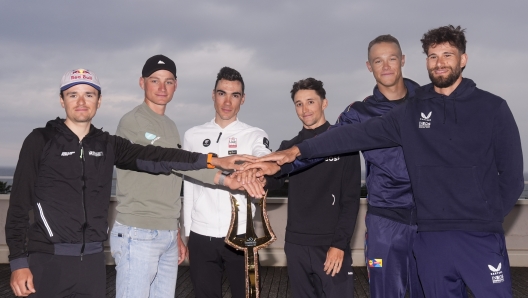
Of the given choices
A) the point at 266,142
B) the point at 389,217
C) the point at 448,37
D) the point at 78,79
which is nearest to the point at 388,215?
the point at 389,217

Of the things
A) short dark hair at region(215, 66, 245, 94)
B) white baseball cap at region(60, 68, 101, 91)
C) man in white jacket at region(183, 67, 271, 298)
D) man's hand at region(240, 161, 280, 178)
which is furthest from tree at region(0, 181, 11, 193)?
man's hand at region(240, 161, 280, 178)

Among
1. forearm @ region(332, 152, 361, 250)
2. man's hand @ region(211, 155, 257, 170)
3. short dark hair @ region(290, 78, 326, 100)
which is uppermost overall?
short dark hair @ region(290, 78, 326, 100)

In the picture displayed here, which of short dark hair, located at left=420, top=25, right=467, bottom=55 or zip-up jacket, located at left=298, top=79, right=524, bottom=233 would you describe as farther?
short dark hair, located at left=420, top=25, right=467, bottom=55

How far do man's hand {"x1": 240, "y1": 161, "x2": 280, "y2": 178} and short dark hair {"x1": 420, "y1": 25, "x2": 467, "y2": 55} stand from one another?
121 cm

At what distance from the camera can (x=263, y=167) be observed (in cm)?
348

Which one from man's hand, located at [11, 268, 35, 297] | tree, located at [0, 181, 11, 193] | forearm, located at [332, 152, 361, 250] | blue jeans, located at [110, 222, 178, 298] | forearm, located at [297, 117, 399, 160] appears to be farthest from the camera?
tree, located at [0, 181, 11, 193]

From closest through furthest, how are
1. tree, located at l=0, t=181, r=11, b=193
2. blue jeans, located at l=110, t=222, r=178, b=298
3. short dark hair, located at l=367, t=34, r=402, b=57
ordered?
blue jeans, located at l=110, t=222, r=178, b=298
short dark hair, located at l=367, t=34, r=402, b=57
tree, located at l=0, t=181, r=11, b=193

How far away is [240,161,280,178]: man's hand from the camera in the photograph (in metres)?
3.48

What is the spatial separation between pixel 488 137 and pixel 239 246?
1.58 meters

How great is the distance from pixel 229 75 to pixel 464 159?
Result: 72.3 inches

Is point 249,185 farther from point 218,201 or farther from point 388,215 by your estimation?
point 388,215

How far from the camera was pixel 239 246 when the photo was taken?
3244 mm

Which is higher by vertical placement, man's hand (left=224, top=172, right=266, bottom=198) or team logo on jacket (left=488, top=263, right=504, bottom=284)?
man's hand (left=224, top=172, right=266, bottom=198)

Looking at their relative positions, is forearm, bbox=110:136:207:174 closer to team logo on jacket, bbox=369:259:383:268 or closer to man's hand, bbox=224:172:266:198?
man's hand, bbox=224:172:266:198
